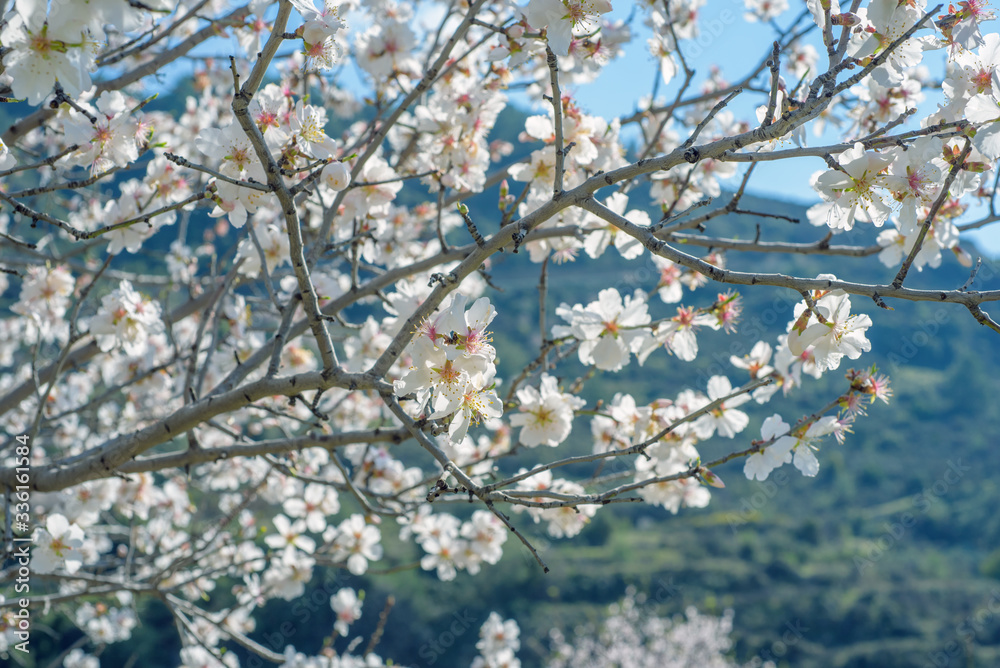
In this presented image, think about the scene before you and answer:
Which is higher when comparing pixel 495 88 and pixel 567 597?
pixel 495 88

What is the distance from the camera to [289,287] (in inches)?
117

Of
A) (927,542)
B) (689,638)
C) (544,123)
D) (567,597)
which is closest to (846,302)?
(544,123)

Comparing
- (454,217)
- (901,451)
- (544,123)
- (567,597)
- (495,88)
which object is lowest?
(567,597)

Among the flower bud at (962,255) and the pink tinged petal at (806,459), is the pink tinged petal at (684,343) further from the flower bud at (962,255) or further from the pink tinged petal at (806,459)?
the flower bud at (962,255)

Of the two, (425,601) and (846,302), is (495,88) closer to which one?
(846,302)

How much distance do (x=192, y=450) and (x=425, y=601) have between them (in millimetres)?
15946

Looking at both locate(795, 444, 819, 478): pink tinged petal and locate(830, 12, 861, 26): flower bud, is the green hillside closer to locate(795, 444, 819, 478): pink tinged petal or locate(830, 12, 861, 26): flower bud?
locate(795, 444, 819, 478): pink tinged petal
